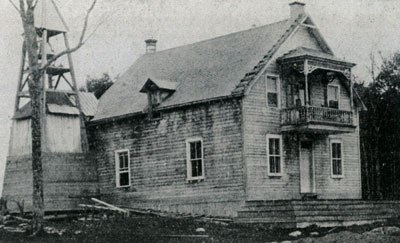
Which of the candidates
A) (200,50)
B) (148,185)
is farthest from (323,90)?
(148,185)

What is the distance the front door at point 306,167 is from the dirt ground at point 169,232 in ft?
16.2

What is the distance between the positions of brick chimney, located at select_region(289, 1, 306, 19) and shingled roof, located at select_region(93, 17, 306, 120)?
1.19 feet

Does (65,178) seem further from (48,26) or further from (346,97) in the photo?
(346,97)

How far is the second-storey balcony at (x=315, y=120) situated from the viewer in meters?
32.5

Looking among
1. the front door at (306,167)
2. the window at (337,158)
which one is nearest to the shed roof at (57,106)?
the front door at (306,167)

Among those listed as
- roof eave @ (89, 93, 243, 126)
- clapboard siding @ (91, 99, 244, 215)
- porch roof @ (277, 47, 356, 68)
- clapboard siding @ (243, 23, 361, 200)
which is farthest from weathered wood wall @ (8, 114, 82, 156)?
porch roof @ (277, 47, 356, 68)

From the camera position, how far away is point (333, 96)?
121 ft

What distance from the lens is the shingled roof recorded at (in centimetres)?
3322

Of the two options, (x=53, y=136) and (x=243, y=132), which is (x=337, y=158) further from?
(x=53, y=136)

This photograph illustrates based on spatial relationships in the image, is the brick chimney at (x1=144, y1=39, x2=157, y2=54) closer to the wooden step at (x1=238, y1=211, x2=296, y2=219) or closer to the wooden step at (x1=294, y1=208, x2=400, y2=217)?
the wooden step at (x1=238, y1=211, x2=296, y2=219)

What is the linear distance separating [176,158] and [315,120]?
662 cm

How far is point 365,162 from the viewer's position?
48.4 meters

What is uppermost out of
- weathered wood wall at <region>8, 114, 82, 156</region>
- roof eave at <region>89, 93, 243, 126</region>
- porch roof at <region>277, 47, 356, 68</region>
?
porch roof at <region>277, 47, 356, 68</region>

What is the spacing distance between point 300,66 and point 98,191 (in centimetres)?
1266
